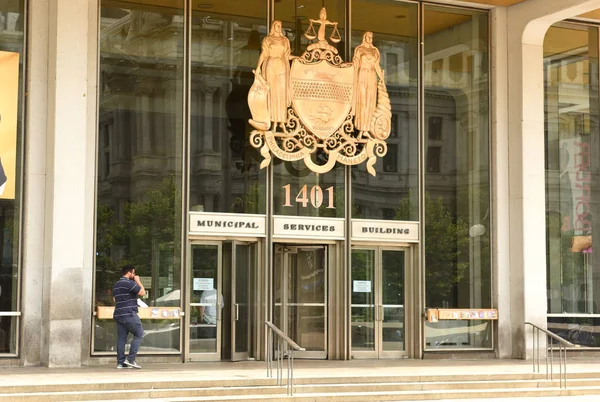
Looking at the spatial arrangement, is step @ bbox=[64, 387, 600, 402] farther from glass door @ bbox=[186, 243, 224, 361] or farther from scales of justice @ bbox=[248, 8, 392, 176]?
scales of justice @ bbox=[248, 8, 392, 176]

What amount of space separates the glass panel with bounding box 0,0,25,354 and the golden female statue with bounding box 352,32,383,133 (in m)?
6.30

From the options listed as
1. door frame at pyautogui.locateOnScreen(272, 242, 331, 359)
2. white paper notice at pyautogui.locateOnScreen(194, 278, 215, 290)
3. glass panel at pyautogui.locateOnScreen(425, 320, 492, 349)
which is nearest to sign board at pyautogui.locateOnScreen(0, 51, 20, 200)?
white paper notice at pyautogui.locateOnScreen(194, 278, 215, 290)

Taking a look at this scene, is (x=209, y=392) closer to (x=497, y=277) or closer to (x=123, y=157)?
(x=123, y=157)

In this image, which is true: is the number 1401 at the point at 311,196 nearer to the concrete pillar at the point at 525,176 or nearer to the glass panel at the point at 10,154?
the concrete pillar at the point at 525,176

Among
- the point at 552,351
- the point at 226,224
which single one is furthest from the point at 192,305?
the point at 552,351

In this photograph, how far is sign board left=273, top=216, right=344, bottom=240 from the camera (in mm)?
19453

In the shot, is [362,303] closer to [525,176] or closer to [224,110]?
[525,176]

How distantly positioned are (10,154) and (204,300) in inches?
167

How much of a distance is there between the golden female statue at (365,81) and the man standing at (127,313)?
5.80 meters

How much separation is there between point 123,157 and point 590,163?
384 inches

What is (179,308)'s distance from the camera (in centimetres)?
1844

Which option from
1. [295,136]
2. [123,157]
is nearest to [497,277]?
[295,136]

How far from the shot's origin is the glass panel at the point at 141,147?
18172 mm

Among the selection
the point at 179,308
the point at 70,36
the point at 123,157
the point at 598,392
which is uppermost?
the point at 70,36
